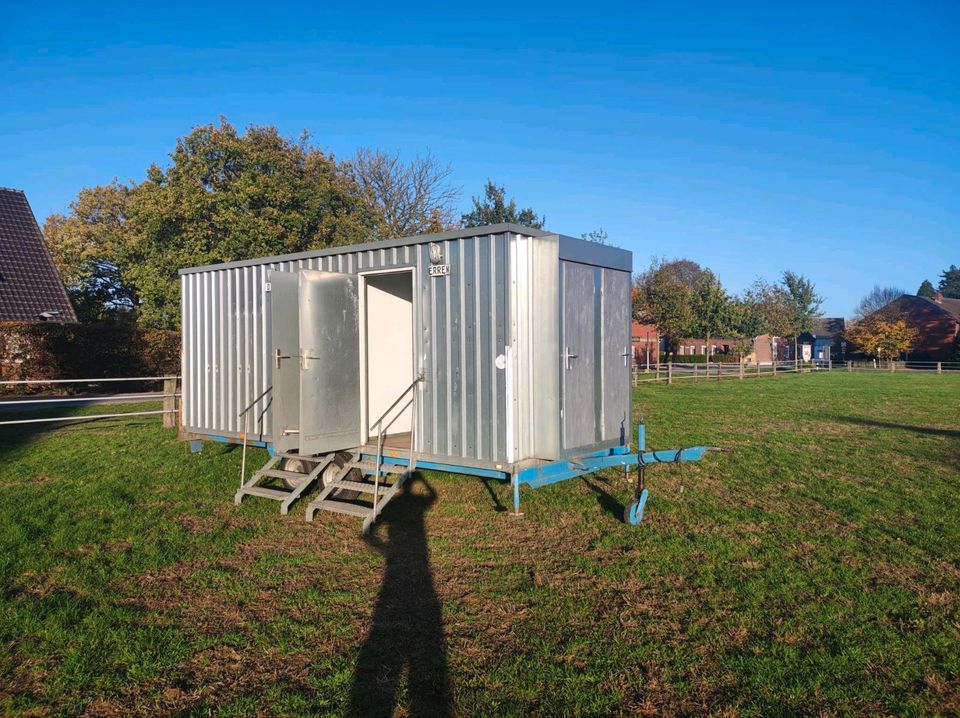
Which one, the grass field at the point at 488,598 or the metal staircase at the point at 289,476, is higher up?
the metal staircase at the point at 289,476

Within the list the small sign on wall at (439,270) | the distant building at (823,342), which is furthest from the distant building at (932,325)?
the small sign on wall at (439,270)

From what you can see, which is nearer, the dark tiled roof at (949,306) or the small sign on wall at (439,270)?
the small sign on wall at (439,270)

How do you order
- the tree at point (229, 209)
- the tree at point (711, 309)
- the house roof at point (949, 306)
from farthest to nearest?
1. the house roof at point (949, 306)
2. the tree at point (711, 309)
3. the tree at point (229, 209)

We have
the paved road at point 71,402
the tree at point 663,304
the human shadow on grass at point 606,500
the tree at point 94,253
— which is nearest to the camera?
the human shadow on grass at point 606,500

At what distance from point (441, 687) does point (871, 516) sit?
17.2ft

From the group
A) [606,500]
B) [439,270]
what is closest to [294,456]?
[439,270]

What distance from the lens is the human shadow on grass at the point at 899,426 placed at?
12.9 metres

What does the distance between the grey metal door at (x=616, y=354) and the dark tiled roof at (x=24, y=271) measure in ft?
67.1

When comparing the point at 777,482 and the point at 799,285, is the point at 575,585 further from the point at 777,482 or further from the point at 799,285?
the point at 799,285

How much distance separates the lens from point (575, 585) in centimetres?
509

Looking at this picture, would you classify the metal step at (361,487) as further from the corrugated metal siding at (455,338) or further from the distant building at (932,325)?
the distant building at (932,325)

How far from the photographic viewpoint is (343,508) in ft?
21.6

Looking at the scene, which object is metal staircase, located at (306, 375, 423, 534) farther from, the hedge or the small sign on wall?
the hedge

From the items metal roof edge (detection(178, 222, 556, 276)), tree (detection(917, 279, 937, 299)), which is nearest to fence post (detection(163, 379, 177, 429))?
metal roof edge (detection(178, 222, 556, 276))
